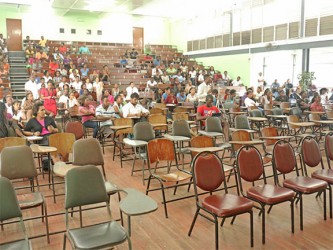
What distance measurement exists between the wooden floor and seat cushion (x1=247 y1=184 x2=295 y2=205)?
0.43 metres

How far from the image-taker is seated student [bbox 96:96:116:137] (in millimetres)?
7779

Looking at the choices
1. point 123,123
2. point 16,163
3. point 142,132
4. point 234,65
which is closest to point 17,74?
point 234,65

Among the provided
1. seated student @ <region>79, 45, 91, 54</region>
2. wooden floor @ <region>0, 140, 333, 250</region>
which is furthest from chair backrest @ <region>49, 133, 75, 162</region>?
seated student @ <region>79, 45, 91, 54</region>

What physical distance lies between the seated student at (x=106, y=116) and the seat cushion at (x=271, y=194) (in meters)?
4.39

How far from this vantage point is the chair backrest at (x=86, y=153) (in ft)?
13.9

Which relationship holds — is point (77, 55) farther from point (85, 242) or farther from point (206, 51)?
point (85, 242)

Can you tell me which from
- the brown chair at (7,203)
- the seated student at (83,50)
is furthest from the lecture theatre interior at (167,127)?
the seated student at (83,50)

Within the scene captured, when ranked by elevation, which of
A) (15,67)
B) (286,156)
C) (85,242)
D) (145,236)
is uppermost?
(15,67)

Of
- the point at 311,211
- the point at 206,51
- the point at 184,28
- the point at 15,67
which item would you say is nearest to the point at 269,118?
the point at 311,211

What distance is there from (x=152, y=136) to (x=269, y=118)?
4.65 metres

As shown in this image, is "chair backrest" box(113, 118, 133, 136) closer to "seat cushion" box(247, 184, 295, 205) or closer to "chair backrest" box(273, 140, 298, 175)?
"chair backrest" box(273, 140, 298, 175)

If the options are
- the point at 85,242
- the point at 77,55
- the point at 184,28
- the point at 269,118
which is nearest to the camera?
the point at 85,242

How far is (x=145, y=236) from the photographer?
12.3 feet

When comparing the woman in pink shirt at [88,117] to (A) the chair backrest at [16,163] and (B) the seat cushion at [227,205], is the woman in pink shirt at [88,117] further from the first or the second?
(B) the seat cushion at [227,205]
